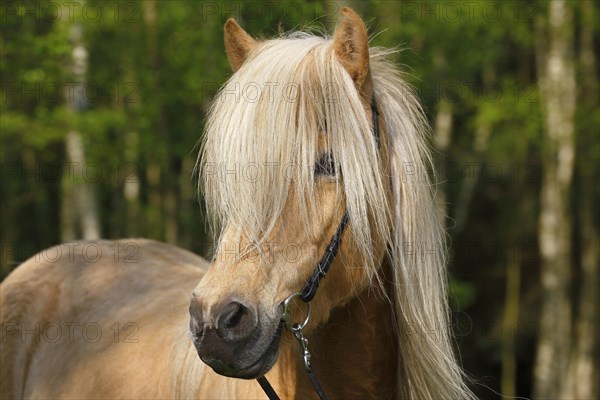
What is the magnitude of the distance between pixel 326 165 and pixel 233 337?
752 millimetres

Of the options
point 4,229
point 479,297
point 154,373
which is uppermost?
point 154,373

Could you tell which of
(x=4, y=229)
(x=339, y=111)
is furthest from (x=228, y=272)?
(x=4, y=229)

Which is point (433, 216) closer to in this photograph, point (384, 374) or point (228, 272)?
point (384, 374)

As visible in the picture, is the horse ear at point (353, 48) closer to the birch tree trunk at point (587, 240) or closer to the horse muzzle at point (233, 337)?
the horse muzzle at point (233, 337)

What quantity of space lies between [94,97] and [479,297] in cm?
1231

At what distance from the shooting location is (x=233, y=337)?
273 cm

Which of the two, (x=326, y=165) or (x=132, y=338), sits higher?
(x=326, y=165)

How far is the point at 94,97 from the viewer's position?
55.7 ft

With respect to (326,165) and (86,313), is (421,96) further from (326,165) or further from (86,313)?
(326,165)

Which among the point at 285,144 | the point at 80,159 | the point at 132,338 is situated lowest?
the point at 80,159

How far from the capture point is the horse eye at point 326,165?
308 centimetres

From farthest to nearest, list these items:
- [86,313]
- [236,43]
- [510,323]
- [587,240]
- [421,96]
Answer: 1. [510,323]
2. [587,240]
3. [421,96]
4. [86,313]
5. [236,43]

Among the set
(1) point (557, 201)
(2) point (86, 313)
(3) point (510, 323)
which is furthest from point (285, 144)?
(3) point (510, 323)

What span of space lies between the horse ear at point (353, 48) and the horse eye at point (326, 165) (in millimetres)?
383
